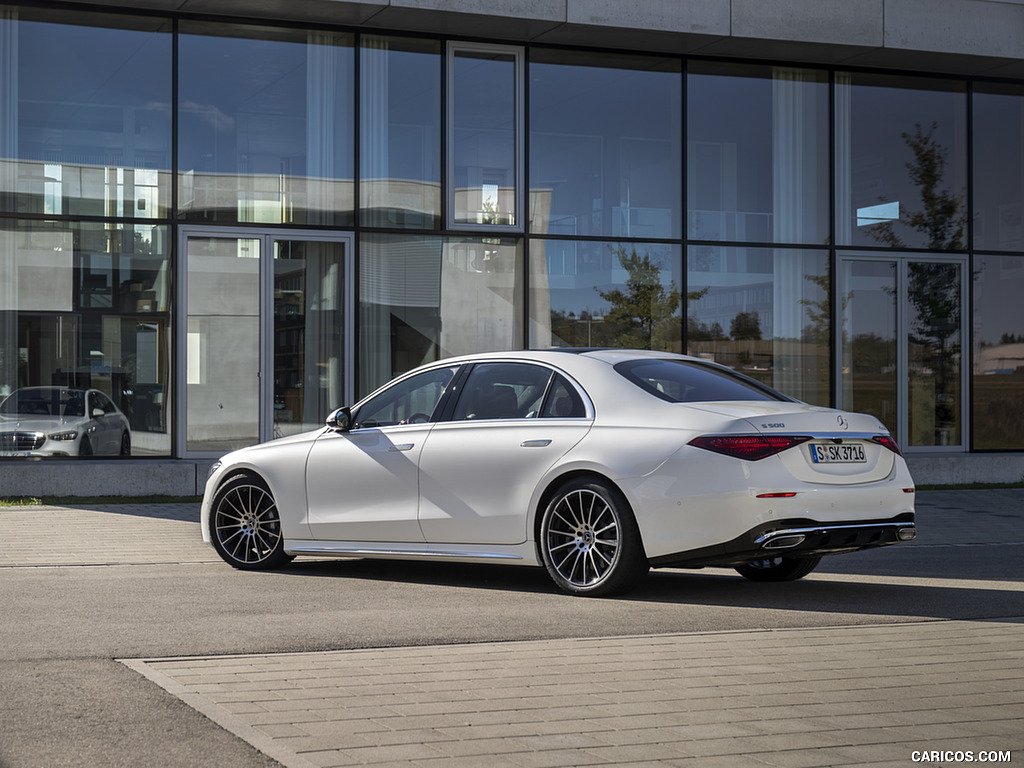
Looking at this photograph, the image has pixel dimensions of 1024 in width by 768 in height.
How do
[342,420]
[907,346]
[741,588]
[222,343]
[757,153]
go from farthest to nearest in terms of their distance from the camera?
1. [907,346]
2. [757,153]
3. [222,343]
4. [342,420]
5. [741,588]

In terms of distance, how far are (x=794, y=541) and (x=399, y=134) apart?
1148 centimetres

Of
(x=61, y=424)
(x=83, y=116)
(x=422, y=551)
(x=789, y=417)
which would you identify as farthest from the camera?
(x=83, y=116)

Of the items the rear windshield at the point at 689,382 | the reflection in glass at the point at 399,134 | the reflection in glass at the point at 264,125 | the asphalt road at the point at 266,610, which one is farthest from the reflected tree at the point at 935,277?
the rear windshield at the point at 689,382

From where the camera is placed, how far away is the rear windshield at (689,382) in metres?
8.46

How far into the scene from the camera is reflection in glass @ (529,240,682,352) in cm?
1845

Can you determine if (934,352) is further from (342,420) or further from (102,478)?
(342,420)

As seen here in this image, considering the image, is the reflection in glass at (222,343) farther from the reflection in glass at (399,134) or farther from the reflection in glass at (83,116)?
the reflection in glass at (399,134)

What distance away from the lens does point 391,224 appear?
17891mm

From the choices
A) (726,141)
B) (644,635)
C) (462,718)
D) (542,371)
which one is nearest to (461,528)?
(542,371)

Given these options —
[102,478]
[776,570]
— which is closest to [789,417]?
[776,570]

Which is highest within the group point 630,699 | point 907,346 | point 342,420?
point 907,346

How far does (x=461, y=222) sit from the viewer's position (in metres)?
18.2

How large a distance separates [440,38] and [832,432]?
461 inches

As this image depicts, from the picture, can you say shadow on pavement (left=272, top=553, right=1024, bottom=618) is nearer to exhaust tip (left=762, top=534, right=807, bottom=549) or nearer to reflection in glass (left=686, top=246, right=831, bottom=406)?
exhaust tip (left=762, top=534, right=807, bottom=549)
